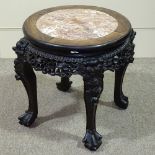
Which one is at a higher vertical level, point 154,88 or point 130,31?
point 130,31

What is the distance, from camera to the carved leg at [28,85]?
1262mm

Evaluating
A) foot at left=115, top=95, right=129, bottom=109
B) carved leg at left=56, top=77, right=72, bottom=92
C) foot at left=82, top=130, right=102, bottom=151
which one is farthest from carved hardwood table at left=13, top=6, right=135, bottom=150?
carved leg at left=56, top=77, right=72, bottom=92

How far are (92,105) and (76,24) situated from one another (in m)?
0.31

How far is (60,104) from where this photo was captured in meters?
1.56

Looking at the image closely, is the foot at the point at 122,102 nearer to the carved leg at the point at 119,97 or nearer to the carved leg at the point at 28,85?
the carved leg at the point at 119,97

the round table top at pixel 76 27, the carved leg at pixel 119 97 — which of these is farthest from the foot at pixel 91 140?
the round table top at pixel 76 27

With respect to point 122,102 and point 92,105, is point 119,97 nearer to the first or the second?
point 122,102

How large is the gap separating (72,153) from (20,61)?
40 centimetres

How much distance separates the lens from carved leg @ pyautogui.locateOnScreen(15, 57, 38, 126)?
126cm

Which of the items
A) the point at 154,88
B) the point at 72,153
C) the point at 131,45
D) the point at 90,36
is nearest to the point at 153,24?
the point at 154,88

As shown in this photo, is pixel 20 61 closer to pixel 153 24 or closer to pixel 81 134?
pixel 81 134

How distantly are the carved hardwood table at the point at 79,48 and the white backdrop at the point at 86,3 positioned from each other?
0.49m

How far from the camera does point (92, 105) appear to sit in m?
1.20

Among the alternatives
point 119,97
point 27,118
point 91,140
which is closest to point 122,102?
point 119,97
